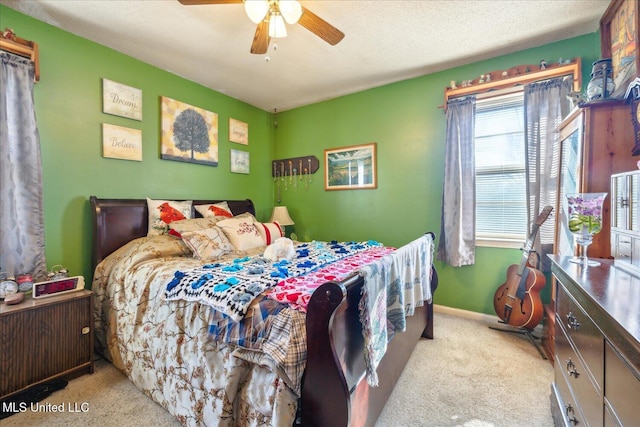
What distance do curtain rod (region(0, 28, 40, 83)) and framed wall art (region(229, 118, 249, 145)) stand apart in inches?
70.2

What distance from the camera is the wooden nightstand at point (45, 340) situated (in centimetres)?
161

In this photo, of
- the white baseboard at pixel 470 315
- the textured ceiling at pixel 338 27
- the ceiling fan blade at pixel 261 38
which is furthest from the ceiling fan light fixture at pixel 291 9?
the white baseboard at pixel 470 315

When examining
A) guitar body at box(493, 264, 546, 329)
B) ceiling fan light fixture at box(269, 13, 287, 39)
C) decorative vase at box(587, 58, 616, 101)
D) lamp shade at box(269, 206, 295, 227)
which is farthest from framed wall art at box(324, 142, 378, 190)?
decorative vase at box(587, 58, 616, 101)

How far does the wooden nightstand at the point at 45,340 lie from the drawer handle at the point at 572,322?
2.85 meters

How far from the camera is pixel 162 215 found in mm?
2572

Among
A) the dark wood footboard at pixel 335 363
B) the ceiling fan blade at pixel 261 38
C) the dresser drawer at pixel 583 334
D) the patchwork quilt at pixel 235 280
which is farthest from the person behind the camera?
the ceiling fan blade at pixel 261 38

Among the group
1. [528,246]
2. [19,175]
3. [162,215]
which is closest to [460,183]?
[528,246]

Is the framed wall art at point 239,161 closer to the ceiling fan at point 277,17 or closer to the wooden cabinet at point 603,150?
the ceiling fan at point 277,17

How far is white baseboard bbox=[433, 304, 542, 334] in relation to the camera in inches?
106

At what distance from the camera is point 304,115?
3.91 meters

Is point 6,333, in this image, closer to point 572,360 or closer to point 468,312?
point 572,360

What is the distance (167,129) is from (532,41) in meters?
3.62

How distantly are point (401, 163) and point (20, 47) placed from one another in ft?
11.3

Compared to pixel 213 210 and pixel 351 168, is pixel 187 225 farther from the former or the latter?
pixel 351 168
